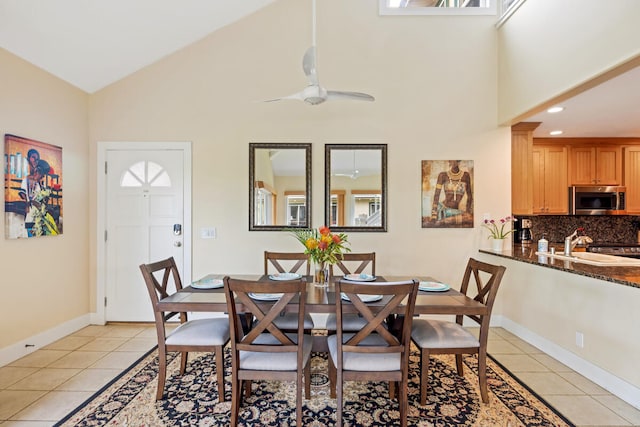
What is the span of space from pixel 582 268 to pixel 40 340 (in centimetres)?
499

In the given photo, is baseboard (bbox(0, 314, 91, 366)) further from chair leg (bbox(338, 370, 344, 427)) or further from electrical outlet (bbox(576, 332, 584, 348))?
electrical outlet (bbox(576, 332, 584, 348))

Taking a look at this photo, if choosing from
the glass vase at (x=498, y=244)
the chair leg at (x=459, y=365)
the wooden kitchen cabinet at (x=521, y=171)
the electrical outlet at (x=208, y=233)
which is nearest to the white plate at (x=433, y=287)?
the chair leg at (x=459, y=365)

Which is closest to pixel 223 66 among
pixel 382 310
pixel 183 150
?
pixel 183 150

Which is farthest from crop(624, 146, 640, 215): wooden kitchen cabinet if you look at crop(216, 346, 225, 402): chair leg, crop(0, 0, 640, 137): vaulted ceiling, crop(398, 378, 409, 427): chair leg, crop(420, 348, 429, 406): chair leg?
crop(216, 346, 225, 402): chair leg

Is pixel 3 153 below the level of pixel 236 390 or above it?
above

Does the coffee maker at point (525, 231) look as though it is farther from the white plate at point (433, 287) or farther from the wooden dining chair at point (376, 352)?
the wooden dining chair at point (376, 352)

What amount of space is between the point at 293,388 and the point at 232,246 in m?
1.91

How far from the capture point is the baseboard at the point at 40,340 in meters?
2.89

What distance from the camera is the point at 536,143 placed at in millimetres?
4770

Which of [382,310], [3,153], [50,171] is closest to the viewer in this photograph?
[382,310]

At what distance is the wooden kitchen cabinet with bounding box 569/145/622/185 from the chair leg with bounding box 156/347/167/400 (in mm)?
5455

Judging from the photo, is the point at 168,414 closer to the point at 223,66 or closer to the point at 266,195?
the point at 266,195

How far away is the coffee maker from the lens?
4496 mm

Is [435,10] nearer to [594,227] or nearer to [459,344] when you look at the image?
[459,344]
